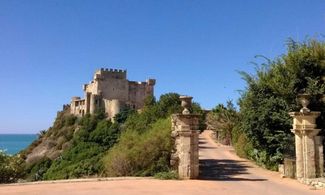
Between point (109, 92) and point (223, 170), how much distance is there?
54.1 meters

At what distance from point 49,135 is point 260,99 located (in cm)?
5780

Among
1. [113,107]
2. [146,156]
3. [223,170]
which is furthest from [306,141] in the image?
[113,107]

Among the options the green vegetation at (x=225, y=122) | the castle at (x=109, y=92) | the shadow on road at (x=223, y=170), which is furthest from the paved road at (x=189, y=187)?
the castle at (x=109, y=92)

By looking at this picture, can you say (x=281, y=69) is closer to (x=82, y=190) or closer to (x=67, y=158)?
(x=82, y=190)

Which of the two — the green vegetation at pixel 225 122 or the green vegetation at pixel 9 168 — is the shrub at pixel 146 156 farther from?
the green vegetation at pixel 225 122

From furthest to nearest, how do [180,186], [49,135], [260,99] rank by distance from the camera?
[49,135] < [260,99] < [180,186]

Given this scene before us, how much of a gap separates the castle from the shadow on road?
4352 centimetres

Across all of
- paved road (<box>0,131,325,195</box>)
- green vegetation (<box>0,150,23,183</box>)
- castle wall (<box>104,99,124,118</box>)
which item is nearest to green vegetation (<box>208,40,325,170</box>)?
paved road (<box>0,131,325,195</box>)

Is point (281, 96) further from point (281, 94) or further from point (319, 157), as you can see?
point (319, 157)

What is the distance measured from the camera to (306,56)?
16656mm

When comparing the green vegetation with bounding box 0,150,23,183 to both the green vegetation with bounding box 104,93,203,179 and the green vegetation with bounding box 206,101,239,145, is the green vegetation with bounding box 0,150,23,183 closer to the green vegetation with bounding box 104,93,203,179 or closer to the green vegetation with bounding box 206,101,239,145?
the green vegetation with bounding box 104,93,203,179

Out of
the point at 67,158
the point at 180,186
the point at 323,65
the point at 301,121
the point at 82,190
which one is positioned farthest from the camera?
the point at 67,158

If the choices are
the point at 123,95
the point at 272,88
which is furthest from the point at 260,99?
the point at 123,95

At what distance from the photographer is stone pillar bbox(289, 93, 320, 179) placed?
1424cm
